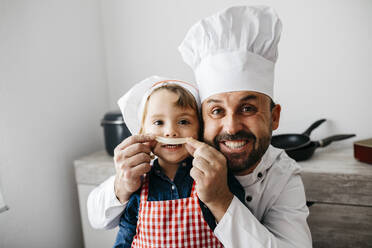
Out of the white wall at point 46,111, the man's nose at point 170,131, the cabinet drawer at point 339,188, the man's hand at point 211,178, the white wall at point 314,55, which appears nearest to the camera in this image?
the man's hand at point 211,178

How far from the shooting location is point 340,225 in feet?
4.32

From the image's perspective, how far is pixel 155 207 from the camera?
95 centimetres

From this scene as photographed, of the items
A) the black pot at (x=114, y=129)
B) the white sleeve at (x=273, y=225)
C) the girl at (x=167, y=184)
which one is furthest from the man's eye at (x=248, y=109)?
the black pot at (x=114, y=129)

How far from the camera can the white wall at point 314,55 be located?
1.52m

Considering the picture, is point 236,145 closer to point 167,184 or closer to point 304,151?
point 167,184

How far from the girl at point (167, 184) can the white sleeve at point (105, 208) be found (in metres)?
0.04

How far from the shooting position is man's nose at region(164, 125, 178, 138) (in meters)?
0.93

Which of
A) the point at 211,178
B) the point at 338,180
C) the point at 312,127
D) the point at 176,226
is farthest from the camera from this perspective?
the point at 312,127

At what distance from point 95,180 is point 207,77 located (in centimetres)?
96

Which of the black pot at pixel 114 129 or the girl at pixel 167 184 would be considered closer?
the girl at pixel 167 184

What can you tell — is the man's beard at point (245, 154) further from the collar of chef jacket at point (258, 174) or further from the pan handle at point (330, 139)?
the pan handle at point (330, 139)

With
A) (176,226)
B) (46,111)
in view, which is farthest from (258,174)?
(46,111)

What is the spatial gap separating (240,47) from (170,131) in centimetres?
33

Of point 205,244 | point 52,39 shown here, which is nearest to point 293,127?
point 205,244
